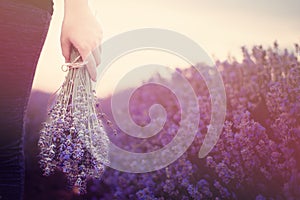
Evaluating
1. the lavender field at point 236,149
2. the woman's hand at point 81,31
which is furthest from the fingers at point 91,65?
the lavender field at point 236,149

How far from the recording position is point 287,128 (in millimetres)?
3127

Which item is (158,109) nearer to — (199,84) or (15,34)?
(199,84)

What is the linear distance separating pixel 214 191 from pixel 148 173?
627 millimetres

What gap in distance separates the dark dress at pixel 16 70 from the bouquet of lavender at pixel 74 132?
0.58 ft

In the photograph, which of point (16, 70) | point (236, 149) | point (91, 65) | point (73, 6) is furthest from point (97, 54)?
point (236, 149)

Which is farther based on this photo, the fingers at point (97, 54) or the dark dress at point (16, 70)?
the fingers at point (97, 54)

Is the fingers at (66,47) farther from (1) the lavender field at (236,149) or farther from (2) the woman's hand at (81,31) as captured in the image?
(1) the lavender field at (236,149)

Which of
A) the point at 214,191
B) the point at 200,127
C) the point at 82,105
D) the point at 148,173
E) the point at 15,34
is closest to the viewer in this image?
the point at 15,34

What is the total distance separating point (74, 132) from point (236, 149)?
5.84 ft

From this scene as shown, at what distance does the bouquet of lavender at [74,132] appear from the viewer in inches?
65.4

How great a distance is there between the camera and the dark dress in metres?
1.38

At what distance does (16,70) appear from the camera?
1423mm

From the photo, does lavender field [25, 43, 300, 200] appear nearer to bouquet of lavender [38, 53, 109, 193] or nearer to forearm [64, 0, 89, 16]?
bouquet of lavender [38, 53, 109, 193]

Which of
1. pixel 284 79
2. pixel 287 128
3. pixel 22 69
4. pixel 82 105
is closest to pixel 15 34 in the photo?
pixel 22 69
